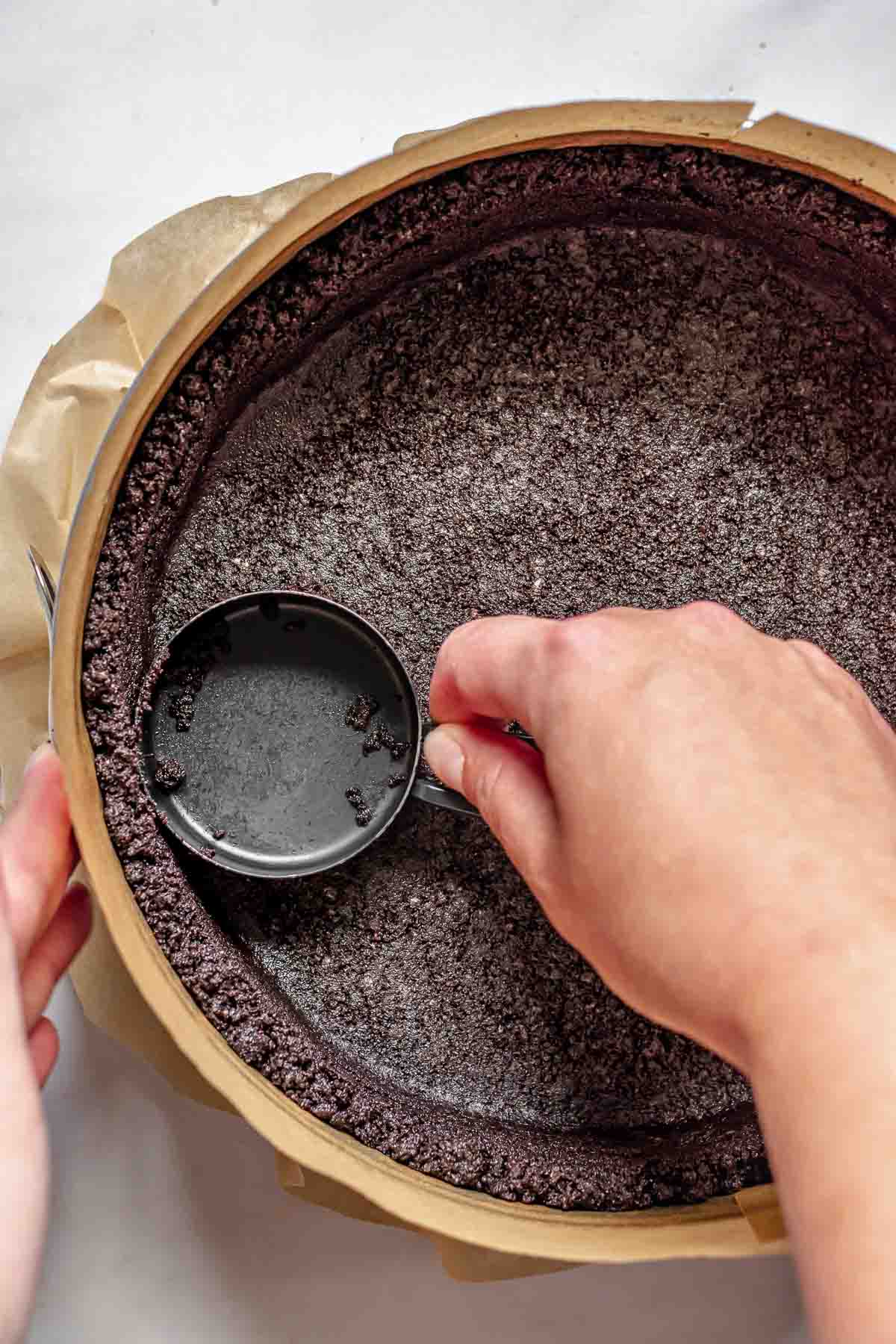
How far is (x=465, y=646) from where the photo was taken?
75 cm

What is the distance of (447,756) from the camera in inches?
30.8

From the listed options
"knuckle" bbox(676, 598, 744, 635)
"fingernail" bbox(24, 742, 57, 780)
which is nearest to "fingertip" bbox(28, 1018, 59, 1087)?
"fingernail" bbox(24, 742, 57, 780)

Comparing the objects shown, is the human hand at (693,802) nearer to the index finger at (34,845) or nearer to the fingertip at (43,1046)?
the index finger at (34,845)

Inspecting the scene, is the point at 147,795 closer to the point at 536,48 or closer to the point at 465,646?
the point at 465,646

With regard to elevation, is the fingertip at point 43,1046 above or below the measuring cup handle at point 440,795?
below

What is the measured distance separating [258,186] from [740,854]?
0.82 m

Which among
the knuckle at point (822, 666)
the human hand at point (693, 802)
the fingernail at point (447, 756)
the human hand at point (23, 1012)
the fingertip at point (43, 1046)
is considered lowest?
the fingertip at point (43, 1046)

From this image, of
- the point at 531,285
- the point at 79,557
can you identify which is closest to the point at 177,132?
the point at 531,285

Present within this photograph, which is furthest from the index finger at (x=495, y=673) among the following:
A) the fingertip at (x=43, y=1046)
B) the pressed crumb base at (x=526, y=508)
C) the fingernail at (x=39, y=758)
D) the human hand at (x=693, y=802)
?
the fingertip at (x=43, y=1046)

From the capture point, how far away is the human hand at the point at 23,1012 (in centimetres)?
69

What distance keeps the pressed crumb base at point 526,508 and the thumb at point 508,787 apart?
154mm

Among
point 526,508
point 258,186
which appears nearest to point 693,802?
point 526,508

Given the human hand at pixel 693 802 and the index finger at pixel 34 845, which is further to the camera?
the index finger at pixel 34 845

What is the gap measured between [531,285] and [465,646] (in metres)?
0.40
